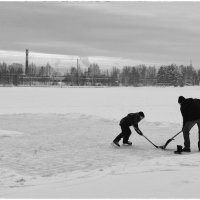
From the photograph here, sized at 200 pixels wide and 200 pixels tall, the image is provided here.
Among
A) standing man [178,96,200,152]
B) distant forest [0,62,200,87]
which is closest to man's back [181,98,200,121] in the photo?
standing man [178,96,200,152]

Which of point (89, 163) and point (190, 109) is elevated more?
point (190, 109)

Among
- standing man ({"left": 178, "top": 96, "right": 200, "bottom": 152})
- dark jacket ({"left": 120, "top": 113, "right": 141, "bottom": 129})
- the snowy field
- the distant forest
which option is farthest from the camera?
the distant forest

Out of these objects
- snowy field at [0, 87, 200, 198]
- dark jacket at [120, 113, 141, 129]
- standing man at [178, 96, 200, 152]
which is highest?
standing man at [178, 96, 200, 152]

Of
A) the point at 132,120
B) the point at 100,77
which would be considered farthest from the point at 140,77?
the point at 132,120

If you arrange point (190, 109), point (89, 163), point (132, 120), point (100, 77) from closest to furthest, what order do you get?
point (89, 163) < point (190, 109) < point (132, 120) < point (100, 77)

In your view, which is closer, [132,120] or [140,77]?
[132,120]

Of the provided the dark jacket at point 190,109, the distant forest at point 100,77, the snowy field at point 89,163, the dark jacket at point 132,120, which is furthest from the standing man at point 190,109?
the distant forest at point 100,77

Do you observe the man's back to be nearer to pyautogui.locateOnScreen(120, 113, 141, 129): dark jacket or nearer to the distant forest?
pyautogui.locateOnScreen(120, 113, 141, 129): dark jacket

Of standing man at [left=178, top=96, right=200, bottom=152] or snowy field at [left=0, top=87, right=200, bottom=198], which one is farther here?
standing man at [left=178, top=96, right=200, bottom=152]

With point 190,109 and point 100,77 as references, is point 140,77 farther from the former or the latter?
point 190,109

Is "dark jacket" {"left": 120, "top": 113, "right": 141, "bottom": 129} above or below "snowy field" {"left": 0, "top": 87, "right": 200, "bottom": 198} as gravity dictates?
above

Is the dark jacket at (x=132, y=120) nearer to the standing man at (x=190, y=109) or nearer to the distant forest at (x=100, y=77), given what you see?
the standing man at (x=190, y=109)

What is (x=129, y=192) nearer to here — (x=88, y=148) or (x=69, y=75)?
(x=88, y=148)

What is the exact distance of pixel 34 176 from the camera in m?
7.04
